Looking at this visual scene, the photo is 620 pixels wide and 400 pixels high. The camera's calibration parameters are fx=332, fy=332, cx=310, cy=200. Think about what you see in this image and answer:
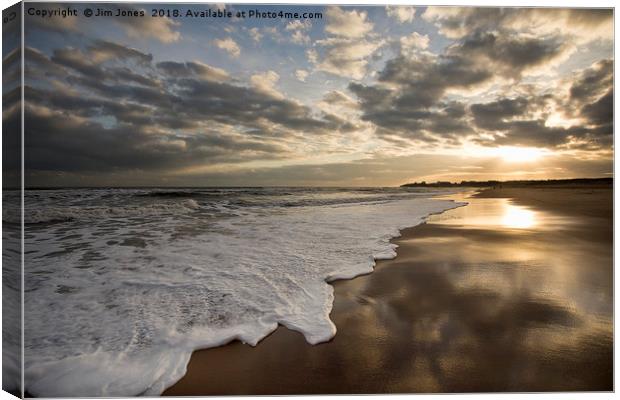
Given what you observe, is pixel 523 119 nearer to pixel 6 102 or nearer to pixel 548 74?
pixel 548 74

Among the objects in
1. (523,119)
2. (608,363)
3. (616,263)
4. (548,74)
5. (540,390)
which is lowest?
(540,390)

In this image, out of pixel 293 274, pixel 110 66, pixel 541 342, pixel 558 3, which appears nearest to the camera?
pixel 541 342

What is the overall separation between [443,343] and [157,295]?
86.5 inches

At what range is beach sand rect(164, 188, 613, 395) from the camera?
1.90 m

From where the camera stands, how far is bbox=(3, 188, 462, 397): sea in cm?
194

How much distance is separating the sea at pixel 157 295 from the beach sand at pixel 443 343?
0.44 feet

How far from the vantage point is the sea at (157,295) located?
6.36 ft

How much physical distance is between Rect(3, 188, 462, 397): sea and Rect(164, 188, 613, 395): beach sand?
134 mm

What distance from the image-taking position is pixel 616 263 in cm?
243

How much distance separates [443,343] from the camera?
2115 mm

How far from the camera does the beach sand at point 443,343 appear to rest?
1.90 metres

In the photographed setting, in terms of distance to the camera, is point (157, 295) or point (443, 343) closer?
point (443, 343)

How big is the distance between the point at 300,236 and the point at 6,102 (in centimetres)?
364

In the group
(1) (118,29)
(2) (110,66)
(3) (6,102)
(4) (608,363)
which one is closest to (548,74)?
(4) (608,363)
